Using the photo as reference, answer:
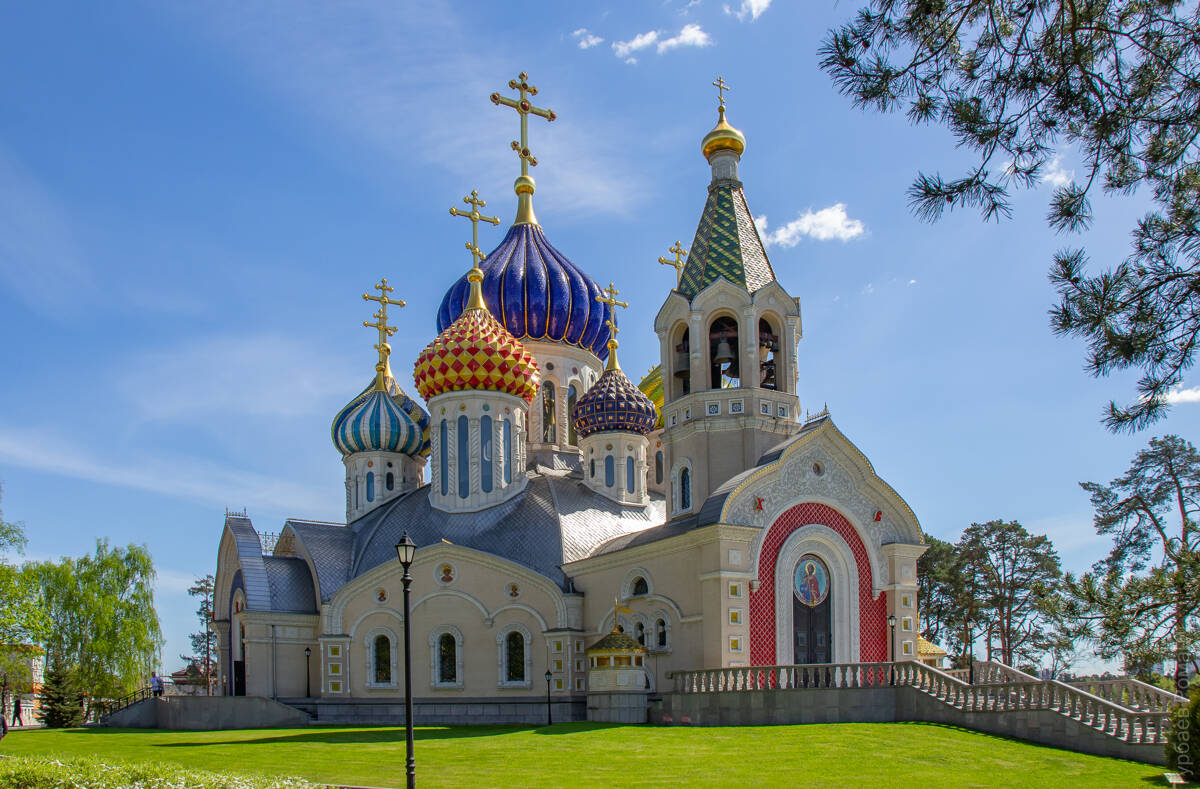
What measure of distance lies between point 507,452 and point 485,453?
0.66 metres

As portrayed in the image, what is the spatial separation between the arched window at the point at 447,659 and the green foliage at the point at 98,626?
13733 millimetres

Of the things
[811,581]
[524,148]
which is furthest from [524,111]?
[811,581]

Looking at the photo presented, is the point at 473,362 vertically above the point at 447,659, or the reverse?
the point at 473,362

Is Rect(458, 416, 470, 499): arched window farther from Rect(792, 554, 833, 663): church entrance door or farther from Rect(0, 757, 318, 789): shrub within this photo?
Rect(0, 757, 318, 789): shrub

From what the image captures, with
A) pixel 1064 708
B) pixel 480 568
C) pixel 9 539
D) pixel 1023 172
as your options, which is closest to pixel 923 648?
pixel 480 568

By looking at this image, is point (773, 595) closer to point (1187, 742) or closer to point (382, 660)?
point (382, 660)

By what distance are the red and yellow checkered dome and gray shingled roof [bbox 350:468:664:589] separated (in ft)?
10.0

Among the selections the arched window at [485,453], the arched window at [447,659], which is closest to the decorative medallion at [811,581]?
the arched window at [447,659]

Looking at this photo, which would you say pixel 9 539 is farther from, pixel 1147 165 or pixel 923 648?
pixel 1147 165

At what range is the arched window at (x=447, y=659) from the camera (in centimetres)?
2980

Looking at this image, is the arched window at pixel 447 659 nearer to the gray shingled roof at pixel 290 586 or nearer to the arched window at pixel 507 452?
the gray shingled roof at pixel 290 586

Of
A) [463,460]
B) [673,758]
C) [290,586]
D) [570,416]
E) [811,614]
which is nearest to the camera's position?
[673,758]

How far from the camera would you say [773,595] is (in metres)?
25.7

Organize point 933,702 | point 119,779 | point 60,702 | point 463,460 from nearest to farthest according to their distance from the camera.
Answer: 1. point 119,779
2. point 933,702
3. point 463,460
4. point 60,702
